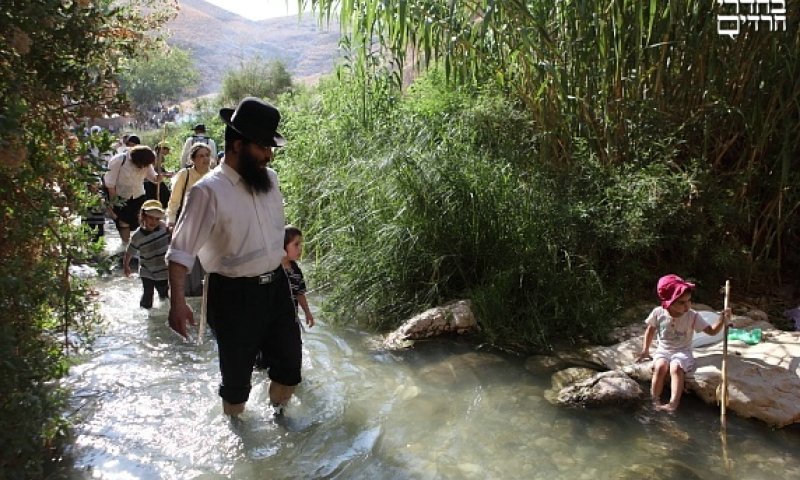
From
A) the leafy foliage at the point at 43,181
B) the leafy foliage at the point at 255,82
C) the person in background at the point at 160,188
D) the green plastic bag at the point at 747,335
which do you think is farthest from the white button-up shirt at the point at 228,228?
the leafy foliage at the point at 255,82

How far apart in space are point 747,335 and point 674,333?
2.43ft

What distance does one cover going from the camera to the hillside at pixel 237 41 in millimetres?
51750

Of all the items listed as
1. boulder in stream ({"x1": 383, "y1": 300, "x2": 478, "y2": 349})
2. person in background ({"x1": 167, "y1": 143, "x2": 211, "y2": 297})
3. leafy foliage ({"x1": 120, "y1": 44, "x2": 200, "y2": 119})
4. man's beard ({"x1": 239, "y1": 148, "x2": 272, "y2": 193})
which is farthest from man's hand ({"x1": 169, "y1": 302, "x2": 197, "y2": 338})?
leafy foliage ({"x1": 120, "y1": 44, "x2": 200, "y2": 119})

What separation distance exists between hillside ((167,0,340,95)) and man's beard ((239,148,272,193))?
46925 millimetres

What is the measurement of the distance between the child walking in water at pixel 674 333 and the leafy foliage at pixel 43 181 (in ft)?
11.7

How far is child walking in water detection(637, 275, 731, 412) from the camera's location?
4.13 meters

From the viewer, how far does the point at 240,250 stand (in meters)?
3.09

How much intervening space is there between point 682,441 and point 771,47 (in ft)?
10.7

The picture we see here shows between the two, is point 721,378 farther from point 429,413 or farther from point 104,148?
point 104,148

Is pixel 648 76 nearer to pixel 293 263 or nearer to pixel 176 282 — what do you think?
pixel 293 263

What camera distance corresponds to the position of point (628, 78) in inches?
209

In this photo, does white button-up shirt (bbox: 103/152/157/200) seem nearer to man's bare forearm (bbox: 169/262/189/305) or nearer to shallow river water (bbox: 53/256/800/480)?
shallow river water (bbox: 53/256/800/480)

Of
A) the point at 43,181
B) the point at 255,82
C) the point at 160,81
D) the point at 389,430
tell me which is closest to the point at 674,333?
the point at 389,430

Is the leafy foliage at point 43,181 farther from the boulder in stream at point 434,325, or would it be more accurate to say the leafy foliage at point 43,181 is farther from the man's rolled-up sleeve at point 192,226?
the boulder in stream at point 434,325
